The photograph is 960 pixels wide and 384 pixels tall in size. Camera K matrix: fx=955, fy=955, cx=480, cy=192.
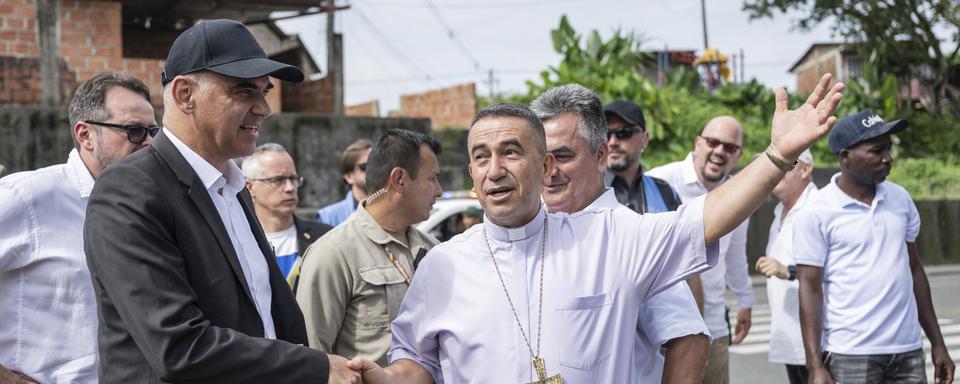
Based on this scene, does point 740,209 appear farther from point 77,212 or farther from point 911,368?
point 911,368

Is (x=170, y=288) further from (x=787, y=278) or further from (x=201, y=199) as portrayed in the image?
(x=787, y=278)

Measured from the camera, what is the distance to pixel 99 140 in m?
3.60

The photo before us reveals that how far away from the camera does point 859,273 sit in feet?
16.3

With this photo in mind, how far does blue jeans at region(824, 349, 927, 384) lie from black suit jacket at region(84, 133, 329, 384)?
3251 mm

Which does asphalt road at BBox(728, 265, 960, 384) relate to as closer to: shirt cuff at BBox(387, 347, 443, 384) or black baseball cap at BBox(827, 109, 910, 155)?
black baseball cap at BBox(827, 109, 910, 155)

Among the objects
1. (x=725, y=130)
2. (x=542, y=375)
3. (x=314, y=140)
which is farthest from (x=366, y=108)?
(x=542, y=375)

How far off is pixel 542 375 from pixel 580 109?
1.31m

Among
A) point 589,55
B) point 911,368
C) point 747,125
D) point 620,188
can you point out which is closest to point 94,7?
point 589,55

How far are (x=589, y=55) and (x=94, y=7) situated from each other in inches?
338

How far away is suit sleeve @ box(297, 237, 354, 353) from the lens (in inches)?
153

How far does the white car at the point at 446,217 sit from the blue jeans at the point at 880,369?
18.8ft

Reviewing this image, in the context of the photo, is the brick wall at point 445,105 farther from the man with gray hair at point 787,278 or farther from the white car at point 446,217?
the man with gray hair at point 787,278

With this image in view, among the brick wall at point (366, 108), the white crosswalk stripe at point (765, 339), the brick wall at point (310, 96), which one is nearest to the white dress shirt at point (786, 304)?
the white crosswalk stripe at point (765, 339)

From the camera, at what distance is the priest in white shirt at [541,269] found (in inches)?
105
